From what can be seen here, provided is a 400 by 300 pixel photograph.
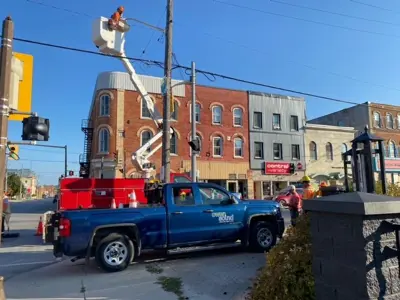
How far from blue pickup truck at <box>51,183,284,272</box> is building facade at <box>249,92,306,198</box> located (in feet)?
83.9

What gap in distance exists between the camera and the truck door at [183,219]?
844cm

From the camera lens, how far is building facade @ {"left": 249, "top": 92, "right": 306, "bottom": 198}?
3516 centimetres

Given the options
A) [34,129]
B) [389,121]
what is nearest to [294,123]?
[389,121]

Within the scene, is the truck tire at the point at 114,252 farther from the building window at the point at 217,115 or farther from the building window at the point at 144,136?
the building window at the point at 217,115

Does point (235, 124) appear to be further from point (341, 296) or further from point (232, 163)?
point (341, 296)

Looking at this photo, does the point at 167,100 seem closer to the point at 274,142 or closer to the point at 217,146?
the point at 217,146

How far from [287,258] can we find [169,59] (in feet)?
35.8

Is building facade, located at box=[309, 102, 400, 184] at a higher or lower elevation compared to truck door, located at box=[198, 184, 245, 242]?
higher

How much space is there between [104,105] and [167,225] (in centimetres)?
2365

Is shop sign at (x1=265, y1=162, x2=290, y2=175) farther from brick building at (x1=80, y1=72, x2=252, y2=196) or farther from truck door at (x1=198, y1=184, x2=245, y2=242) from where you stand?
truck door at (x1=198, y1=184, x2=245, y2=242)

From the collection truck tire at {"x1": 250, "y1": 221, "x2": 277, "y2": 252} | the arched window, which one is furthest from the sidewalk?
the arched window

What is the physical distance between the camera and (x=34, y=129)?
6062 mm


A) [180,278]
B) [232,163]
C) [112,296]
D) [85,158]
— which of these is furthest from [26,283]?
[85,158]

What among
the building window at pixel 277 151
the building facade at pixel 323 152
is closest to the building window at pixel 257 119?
the building window at pixel 277 151
